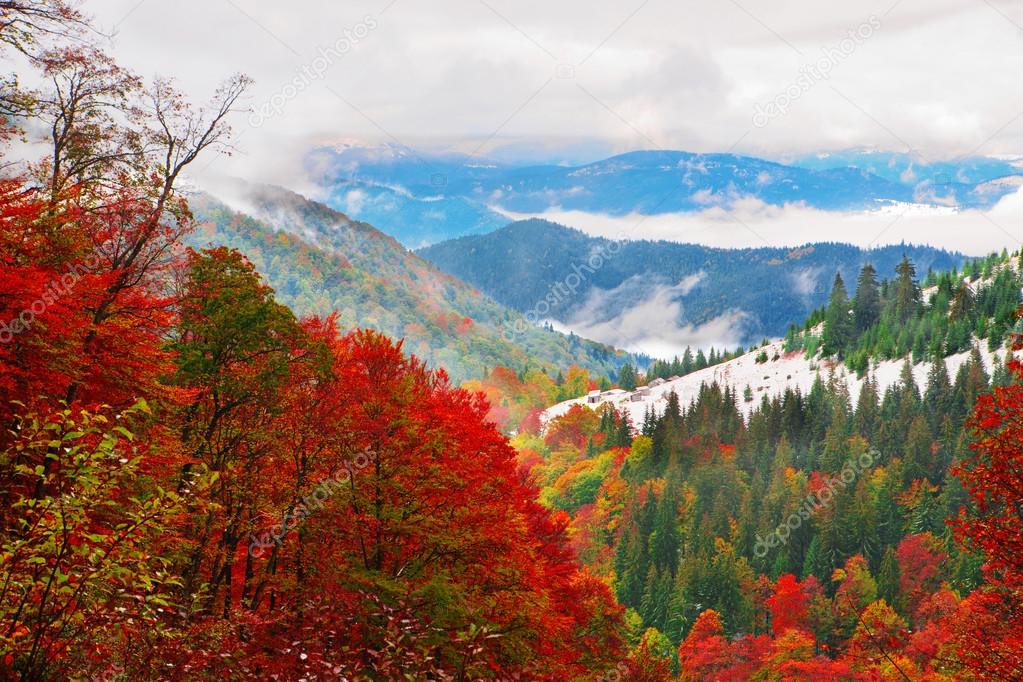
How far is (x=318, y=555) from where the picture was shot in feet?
75.6

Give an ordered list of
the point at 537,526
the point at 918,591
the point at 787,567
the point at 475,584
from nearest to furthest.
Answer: the point at 475,584, the point at 537,526, the point at 918,591, the point at 787,567

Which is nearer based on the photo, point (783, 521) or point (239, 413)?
point (239, 413)

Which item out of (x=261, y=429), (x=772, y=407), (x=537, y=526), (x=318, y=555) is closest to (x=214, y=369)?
(x=261, y=429)

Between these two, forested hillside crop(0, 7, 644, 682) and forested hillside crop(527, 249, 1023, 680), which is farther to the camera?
forested hillside crop(527, 249, 1023, 680)

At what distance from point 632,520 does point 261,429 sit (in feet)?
360

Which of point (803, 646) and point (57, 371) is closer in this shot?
point (57, 371)

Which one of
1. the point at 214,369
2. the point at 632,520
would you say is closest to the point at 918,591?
the point at 632,520

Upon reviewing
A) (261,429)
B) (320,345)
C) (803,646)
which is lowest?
(803,646)

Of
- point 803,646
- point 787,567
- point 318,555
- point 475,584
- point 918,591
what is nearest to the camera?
point 318,555

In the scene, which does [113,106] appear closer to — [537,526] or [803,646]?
[537,526]

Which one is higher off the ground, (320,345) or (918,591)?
(320,345)

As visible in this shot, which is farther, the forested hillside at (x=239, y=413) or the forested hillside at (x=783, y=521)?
the forested hillside at (x=783, y=521)

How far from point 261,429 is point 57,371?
309 inches

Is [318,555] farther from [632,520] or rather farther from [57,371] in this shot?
[632,520]
